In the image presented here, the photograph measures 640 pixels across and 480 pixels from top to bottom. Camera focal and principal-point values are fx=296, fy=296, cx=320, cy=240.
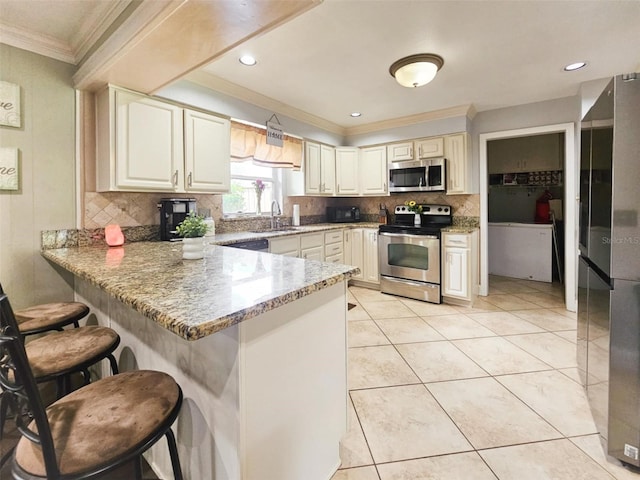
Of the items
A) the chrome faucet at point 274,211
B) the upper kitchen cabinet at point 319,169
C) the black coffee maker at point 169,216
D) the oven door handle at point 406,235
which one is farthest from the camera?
the upper kitchen cabinet at point 319,169

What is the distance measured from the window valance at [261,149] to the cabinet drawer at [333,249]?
116cm

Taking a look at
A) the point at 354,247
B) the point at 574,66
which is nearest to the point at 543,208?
the point at 574,66

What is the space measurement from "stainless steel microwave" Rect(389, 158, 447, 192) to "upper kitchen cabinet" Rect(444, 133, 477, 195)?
0.31 ft

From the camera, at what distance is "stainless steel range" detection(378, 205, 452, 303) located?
374cm

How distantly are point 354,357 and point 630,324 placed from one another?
1676mm

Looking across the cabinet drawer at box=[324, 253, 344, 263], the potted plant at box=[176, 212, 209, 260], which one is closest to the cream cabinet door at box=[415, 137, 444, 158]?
the cabinet drawer at box=[324, 253, 344, 263]

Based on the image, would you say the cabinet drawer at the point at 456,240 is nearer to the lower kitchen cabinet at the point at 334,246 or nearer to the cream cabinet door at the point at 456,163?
the cream cabinet door at the point at 456,163

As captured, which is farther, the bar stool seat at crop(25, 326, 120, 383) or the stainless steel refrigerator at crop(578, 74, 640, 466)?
the stainless steel refrigerator at crop(578, 74, 640, 466)

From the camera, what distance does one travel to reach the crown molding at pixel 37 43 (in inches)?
75.3

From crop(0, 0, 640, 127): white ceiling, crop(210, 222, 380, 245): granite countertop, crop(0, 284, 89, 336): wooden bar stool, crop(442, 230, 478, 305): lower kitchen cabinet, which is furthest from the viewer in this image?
crop(442, 230, 478, 305): lower kitchen cabinet

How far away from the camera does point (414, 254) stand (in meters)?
3.91

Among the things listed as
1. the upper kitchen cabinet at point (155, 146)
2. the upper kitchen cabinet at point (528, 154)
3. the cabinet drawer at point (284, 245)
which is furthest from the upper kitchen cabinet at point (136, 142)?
the upper kitchen cabinet at point (528, 154)

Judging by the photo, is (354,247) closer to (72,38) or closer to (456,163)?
(456,163)

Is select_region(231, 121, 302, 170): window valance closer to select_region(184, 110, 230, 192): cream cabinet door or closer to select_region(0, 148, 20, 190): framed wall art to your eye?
select_region(184, 110, 230, 192): cream cabinet door
